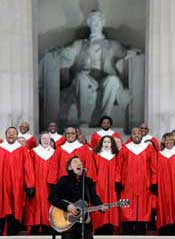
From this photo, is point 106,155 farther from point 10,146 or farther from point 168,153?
point 10,146

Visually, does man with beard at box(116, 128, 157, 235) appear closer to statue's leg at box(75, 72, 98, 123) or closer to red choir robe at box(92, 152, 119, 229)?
red choir robe at box(92, 152, 119, 229)

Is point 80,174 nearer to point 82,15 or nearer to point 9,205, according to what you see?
point 9,205

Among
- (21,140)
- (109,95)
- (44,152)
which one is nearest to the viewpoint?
(44,152)

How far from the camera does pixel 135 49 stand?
624 inches

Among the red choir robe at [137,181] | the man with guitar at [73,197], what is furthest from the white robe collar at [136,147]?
the man with guitar at [73,197]

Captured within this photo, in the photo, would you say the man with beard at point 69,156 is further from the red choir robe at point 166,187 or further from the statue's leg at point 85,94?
the statue's leg at point 85,94

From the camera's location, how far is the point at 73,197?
28.2 ft

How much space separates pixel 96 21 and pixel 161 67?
6.31 ft

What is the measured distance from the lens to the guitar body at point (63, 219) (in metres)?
8.39

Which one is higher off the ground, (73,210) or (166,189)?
(166,189)

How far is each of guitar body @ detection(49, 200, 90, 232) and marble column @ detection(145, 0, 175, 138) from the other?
20.8 feet

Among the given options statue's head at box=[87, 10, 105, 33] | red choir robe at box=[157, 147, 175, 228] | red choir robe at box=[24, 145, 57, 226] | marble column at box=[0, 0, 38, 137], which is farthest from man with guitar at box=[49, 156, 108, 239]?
statue's head at box=[87, 10, 105, 33]

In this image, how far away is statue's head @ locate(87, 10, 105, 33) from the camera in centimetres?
1592

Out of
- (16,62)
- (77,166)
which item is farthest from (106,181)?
(16,62)
